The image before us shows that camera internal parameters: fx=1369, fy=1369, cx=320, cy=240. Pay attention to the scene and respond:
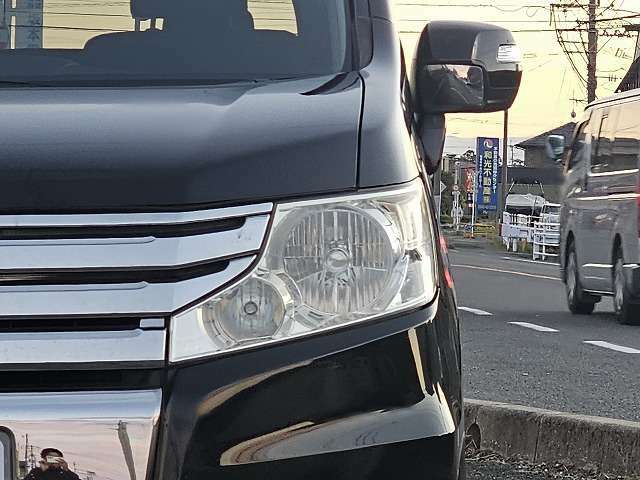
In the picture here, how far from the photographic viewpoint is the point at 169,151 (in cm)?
233

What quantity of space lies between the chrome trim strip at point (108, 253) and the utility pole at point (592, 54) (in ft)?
147

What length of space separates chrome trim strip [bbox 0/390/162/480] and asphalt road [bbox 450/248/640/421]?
4704 millimetres

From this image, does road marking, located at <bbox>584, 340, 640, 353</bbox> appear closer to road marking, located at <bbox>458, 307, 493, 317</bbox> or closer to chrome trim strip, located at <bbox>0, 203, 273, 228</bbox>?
road marking, located at <bbox>458, 307, 493, 317</bbox>

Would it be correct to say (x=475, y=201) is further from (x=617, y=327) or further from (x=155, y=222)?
(x=155, y=222)

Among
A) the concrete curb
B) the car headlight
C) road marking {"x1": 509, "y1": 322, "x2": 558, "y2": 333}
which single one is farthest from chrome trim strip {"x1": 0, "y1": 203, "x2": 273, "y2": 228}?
road marking {"x1": 509, "y1": 322, "x2": 558, "y2": 333}

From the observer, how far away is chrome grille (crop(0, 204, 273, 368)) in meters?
2.17

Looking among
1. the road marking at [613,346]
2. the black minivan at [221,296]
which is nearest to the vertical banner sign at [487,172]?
the road marking at [613,346]

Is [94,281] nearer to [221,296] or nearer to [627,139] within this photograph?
[221,296]

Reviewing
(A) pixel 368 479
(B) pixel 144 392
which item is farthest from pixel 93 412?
(A) pixel 368 479

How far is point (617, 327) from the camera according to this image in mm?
12953

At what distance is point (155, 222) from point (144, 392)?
0.28m

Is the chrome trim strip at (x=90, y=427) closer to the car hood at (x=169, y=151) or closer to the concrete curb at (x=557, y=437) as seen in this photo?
the car hood at (x=169, y=151)

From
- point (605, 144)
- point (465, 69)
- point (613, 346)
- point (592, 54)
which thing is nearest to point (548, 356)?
point (613, 346)

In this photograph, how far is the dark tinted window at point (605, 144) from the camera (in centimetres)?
1440
